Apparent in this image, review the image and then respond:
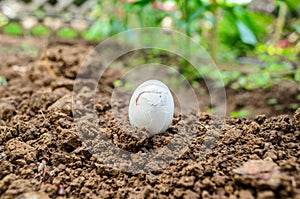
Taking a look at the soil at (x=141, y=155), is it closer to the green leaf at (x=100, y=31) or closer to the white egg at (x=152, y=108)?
the white egg at (x=152, y=108)

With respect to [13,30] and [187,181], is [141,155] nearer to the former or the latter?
[187,181]

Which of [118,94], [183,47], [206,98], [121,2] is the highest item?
[121,2]

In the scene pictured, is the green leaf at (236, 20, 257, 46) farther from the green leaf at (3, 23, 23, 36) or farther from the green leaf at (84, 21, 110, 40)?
the green leaf at (3, 23, 23, 36)

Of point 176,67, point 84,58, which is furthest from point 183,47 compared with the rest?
point 84,58

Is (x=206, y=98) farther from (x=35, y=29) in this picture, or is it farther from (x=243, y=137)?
(x=35, y=29)

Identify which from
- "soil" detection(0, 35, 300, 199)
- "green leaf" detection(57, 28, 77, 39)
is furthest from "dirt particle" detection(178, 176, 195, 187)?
"green leaf" detection(57, 28, 77, 39)
